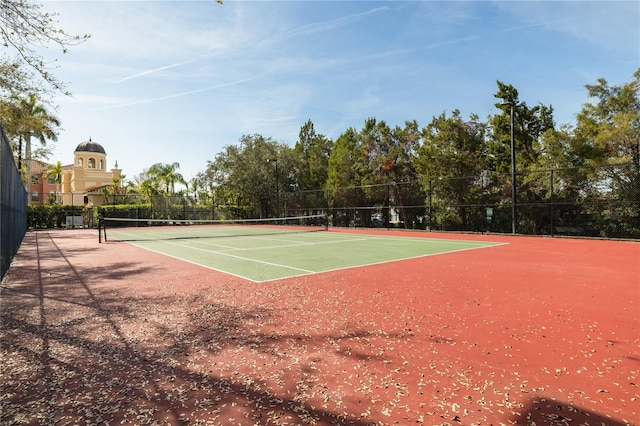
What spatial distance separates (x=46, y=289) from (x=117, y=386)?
5.55m

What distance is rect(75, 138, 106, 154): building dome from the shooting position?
61681 millimetres

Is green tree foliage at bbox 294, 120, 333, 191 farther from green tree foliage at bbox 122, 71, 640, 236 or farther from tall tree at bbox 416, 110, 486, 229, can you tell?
tall tree at bbox 416, 110, 486, 229

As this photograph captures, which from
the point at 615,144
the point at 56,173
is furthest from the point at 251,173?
the point at 56,173

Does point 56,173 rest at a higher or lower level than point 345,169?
higher

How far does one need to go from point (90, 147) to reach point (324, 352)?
71.7 m

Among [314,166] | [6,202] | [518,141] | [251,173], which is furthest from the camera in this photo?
[314,166]

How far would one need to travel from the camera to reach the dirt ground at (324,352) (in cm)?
280

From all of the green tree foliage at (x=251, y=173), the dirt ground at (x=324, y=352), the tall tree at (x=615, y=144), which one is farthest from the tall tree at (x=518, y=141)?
the green tree foliage at (x=251, y=173)

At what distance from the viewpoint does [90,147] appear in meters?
62.5

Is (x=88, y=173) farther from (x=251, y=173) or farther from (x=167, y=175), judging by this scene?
(x=251, y=173)

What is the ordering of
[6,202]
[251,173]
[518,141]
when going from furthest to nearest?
[251,173]
[518,141]
[6,202]

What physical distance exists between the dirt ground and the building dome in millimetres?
64821

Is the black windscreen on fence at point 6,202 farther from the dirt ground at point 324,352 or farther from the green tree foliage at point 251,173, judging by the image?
the green tree foliage at point 251,173

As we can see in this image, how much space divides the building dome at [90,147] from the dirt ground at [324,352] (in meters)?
64.8
